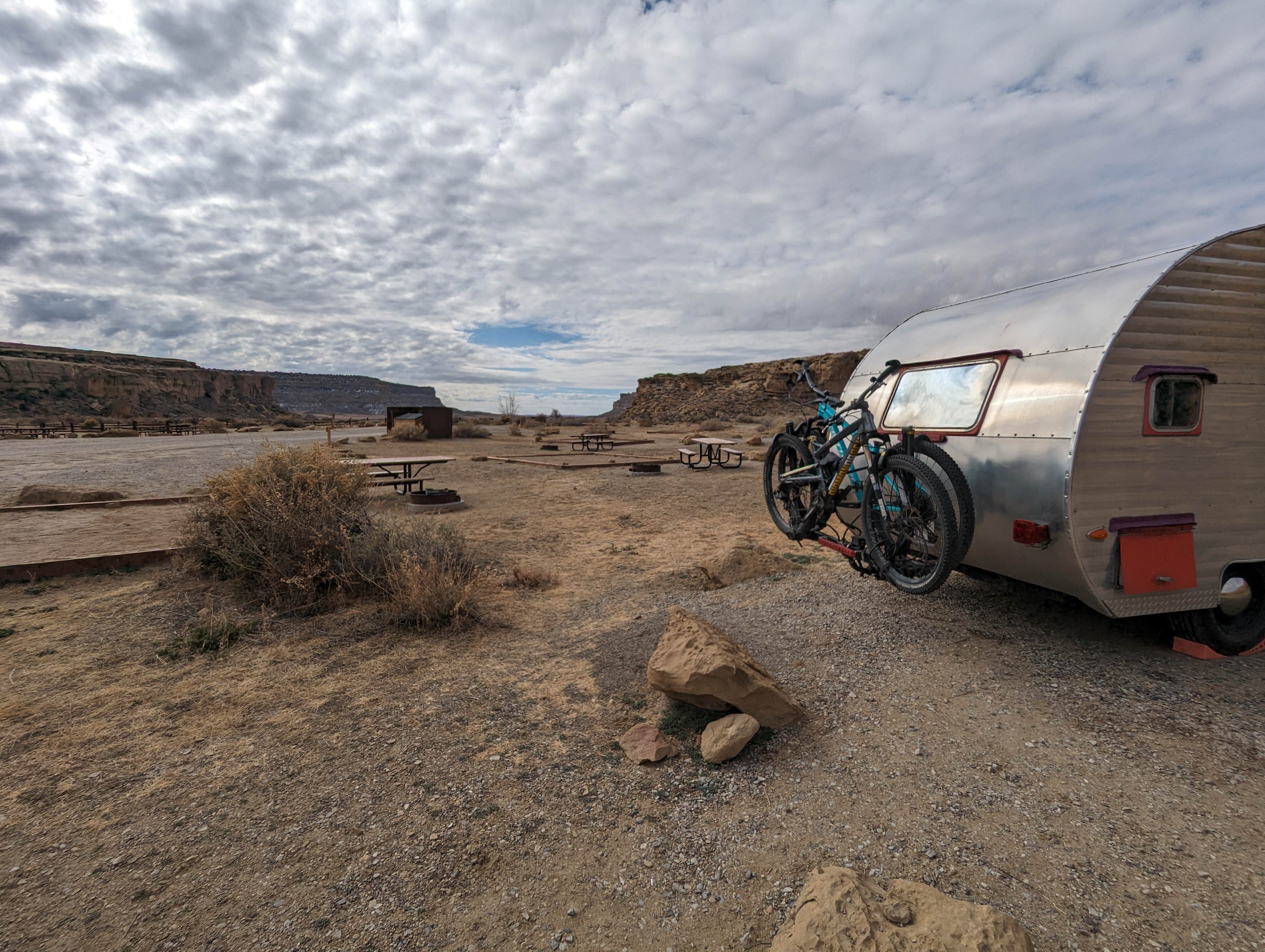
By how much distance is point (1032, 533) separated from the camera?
137 inches

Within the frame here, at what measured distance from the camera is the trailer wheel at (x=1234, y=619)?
383 cm

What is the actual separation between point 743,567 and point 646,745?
3.22 meters

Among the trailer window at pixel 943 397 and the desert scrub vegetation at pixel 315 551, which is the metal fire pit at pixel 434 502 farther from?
the trailer window at pixel 943 397

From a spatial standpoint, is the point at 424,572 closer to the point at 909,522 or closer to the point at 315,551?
the point at 315,551

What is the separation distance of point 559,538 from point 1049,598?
5.67m

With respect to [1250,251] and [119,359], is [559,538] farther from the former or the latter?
[119,359]

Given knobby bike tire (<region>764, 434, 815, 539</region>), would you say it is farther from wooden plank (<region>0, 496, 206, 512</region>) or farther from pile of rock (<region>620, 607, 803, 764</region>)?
wooden plank (<region>0, 496, 206, 512</region>)

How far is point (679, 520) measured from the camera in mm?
9445

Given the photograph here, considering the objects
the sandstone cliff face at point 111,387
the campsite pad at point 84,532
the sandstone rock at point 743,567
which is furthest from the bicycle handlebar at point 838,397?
the sandstone cliff face at point 111,387

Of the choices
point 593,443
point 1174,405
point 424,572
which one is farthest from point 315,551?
point 593,443

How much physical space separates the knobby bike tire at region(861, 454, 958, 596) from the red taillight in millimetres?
433

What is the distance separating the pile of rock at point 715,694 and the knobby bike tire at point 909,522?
116cm

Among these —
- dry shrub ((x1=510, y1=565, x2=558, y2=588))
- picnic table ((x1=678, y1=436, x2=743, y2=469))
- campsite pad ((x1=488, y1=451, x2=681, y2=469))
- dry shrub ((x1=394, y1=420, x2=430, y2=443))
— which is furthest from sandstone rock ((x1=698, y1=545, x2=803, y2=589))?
dry shrub ((x1=394, y1=420, x2=430, y2=443))

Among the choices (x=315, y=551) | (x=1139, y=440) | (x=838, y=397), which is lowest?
(x=315, y=551)
